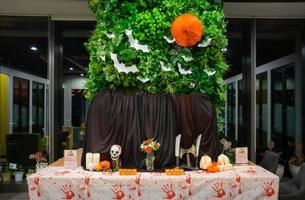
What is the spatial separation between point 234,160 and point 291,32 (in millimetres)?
3383

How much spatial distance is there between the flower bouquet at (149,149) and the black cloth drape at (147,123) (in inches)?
3.1

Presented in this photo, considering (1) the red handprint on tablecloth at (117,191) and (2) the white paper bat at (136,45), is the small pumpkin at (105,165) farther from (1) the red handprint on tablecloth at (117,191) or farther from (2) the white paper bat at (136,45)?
(2) the white paper bat at (136,45)

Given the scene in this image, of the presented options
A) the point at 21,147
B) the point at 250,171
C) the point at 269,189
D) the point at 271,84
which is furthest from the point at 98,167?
the point at 271,84

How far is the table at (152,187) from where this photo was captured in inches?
111

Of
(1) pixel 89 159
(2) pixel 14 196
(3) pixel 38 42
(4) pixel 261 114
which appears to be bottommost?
(2) pixel 14 196

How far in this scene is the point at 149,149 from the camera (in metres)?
2.96

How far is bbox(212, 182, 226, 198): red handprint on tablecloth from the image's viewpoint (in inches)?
112

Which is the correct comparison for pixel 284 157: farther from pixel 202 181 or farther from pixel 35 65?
pixel 35 65

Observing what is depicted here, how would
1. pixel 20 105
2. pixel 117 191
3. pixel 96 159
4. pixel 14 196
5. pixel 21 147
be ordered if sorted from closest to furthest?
pixel 117 191, pixel 96 159, pixel 14 196, pixel 21 147, pixel 20 105

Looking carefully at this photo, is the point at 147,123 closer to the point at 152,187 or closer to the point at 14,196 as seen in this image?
the point at 152,187

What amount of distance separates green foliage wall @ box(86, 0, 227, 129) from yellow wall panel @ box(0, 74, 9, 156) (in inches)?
133

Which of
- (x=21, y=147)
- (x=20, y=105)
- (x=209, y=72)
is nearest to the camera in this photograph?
(x=209, y=72)

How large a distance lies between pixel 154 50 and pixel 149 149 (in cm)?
88

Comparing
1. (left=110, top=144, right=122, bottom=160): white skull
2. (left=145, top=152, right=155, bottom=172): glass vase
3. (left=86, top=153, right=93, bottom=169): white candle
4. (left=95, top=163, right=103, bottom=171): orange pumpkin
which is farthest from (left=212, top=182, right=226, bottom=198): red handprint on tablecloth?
(left=86, top=153, right=93, bottom=169): white candle
